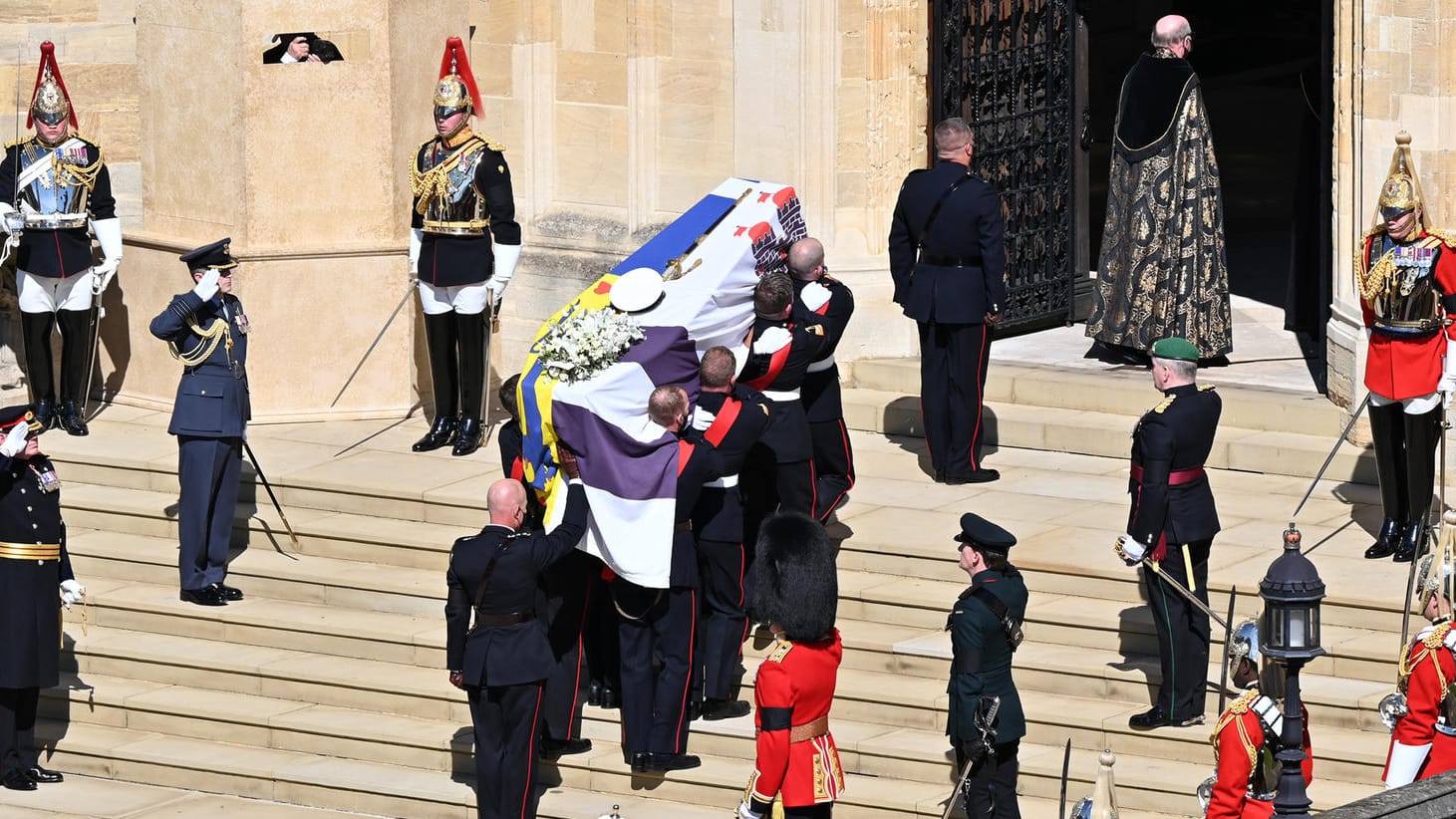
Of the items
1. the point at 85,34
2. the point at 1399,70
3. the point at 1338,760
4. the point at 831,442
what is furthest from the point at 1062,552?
the point at 85,34

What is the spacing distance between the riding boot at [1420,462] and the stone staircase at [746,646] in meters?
0.29

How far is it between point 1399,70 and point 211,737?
22.6 ft

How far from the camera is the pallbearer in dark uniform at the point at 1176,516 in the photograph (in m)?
12.5

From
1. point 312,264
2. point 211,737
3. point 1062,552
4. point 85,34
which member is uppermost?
point 85,34

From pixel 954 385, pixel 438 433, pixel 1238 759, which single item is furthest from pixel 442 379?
pixel 1238 759

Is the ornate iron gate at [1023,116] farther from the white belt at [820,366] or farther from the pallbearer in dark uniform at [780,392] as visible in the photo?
the pallbearer in dark uniform at [780,392]

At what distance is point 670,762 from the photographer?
12.9m

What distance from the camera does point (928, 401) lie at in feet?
50.0

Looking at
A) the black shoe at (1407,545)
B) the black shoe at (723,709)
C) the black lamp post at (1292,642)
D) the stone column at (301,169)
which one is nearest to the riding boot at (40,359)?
the stone column at (301,169)

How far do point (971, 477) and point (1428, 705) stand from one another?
4655mm

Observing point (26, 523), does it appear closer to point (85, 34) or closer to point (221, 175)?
point (221, 175)

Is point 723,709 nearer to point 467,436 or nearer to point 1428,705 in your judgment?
point 1428,705

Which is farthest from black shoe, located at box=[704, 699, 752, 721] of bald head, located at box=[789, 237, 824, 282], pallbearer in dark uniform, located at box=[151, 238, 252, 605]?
pallbearer in dark uniform, located at box=[151, 238, 252, 605]

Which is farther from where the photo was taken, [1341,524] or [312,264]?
[312,264]
